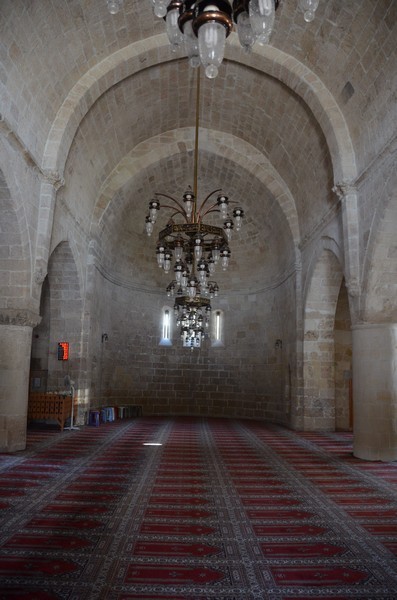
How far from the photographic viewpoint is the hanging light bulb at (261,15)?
3396 millimetres

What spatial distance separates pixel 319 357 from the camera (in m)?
13.4

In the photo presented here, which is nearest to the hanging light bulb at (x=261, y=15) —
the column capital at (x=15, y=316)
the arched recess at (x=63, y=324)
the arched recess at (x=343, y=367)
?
the column capital at (x=15, y=316)

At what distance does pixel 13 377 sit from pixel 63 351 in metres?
4.15

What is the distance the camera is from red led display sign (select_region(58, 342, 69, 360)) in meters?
13.1

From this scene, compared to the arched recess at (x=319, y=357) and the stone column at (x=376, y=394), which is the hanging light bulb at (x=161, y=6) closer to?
the stone column at (x=376, y=394)

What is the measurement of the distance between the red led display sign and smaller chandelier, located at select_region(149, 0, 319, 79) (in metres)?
10.3

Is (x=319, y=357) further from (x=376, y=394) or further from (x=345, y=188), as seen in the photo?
(x=345, y=188)

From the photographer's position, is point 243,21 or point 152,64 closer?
point 243,21

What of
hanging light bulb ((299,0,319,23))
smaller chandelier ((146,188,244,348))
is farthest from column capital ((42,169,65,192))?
hanging light bulb ((299,0,319,23))

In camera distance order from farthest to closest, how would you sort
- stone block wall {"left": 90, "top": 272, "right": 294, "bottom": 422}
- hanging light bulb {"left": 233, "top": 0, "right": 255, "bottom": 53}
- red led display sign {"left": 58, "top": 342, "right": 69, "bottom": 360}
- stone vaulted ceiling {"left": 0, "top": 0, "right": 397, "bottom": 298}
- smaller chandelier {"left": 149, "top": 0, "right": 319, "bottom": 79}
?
1. stone block wall {"left": 90, "top": 272, "right": 294, "bottom": 422}
2. red led display sign {"left": 58, "top": 342, "right": 69, "bottom": 360}
3. stone vaulted ceiling {"left": 0, "top": 0, "right": 397, "bottom": 298}
4. hanging light bulb {"left": 233, "top": 0, "right": 255, "bottom": 53}
5. smaller chandelier {"left": 149, "top": 0, "right": 319, "bottom": 79}

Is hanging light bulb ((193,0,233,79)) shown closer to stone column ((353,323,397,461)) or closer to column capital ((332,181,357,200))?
column capital ((332,181,357,200))

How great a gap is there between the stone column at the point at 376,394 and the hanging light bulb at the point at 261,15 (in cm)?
673

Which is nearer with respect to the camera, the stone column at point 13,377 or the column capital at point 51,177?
the stone column at point 13,377

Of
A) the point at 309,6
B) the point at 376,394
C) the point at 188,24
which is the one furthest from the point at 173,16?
the point at 376,394
